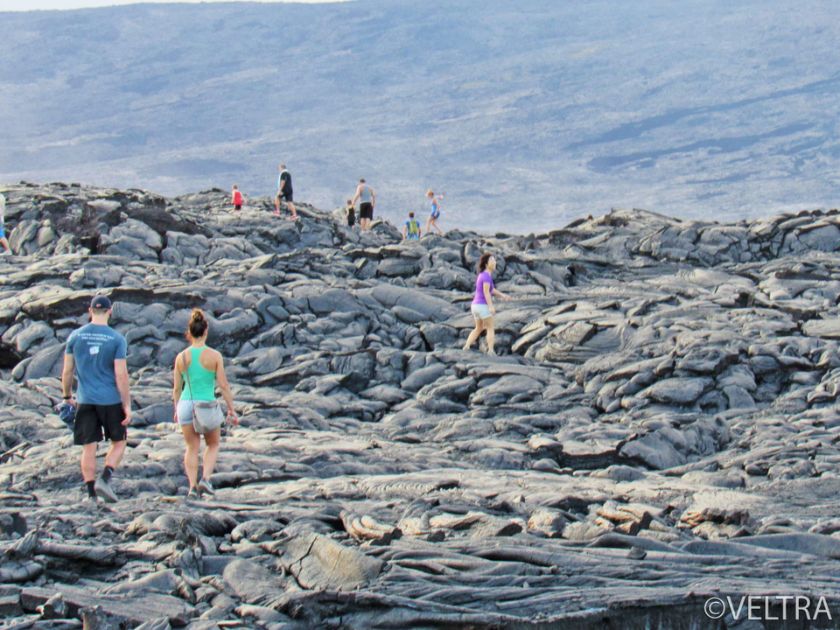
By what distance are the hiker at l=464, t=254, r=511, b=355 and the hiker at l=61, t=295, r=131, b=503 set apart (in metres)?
9.37

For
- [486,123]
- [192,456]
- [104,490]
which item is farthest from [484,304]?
[486,123]

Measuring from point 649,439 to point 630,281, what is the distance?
12116mm

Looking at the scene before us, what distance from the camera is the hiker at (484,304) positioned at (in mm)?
19355

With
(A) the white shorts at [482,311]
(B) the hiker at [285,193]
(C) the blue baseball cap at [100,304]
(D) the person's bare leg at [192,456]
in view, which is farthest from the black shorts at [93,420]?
(B) the hiker at [285,193]

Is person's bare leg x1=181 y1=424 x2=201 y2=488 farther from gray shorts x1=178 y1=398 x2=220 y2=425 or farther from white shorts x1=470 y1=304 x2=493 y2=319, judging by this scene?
white shorts x1=470 y1=304 x2=493 y2=319

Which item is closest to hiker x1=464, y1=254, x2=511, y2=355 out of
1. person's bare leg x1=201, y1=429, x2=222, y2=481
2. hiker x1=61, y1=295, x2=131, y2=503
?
person's bare leg x1=201, y1=429, x2=222, y2=481

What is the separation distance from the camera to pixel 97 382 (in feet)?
35.1

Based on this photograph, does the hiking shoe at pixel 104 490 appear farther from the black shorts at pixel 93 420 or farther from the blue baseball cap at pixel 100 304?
the blue baseball cap at pixel 100 304

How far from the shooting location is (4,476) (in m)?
12.4

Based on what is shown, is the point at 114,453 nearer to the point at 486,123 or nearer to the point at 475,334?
the point at 475,334

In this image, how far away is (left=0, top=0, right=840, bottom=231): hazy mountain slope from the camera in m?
146

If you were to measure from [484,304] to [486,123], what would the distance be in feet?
506

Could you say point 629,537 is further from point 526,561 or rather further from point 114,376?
point 114,376

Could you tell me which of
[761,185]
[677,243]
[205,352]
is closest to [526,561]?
[205,352]
